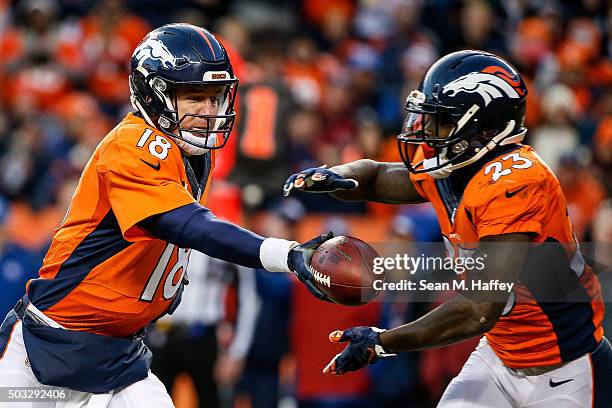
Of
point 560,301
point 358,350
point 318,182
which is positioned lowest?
point 358,350

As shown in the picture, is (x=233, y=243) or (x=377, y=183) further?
(x=377, y=183)

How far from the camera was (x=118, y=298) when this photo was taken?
424 centimetres

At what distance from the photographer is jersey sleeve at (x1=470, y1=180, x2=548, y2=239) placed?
4.25m

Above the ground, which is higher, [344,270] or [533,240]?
[344,270]

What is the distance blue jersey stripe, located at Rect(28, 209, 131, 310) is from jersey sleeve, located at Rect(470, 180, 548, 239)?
1423 mm

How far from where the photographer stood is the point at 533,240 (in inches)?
170

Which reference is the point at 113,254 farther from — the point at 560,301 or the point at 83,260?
the point at 560,301

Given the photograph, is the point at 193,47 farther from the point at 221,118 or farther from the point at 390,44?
the point at 390,44

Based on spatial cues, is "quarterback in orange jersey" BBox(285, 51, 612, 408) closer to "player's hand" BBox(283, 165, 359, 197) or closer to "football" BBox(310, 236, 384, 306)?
"player's hand" BBox(283, 165, 359, 197)

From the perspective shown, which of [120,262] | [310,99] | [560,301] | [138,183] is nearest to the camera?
[138,183]

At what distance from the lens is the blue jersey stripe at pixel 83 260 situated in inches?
165

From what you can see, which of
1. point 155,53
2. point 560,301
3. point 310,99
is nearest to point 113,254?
point 155,53

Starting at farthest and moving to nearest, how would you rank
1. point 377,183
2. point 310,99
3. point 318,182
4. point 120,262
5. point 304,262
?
point 310,99 < point 377,183 < point 318,182 < point 120,262 < point 304,262

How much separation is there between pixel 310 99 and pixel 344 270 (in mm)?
6874
